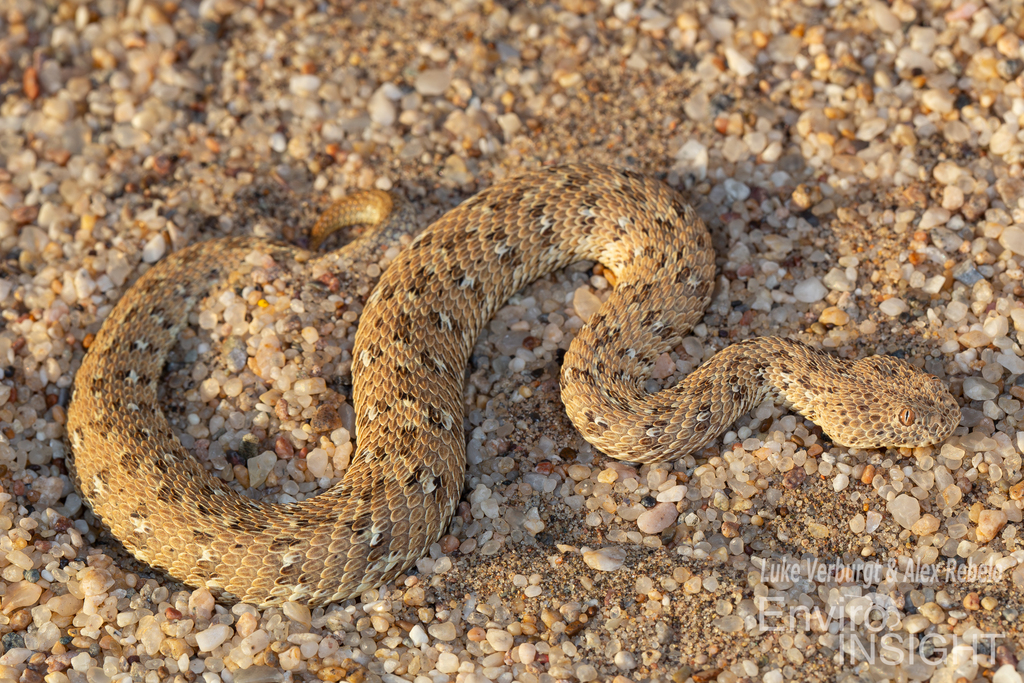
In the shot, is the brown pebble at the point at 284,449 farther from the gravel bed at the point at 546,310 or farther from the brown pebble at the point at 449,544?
the brown pebble at the point at 449,544

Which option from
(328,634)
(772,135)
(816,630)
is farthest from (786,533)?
(772,135)

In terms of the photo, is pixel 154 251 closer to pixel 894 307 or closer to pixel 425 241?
pixel 425 241

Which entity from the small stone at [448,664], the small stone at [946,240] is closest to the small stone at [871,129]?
the small stone at [946,240]

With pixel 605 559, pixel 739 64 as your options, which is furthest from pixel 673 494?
pixel 739 64

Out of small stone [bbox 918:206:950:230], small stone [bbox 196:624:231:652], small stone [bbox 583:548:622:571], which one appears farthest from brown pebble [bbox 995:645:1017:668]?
small stone [bbox 196:624:231:652]

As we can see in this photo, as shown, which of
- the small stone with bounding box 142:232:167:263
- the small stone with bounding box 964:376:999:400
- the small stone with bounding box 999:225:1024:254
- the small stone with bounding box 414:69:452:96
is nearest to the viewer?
the small stone with bounding box 964:376:999:400

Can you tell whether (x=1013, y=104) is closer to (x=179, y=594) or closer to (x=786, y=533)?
(x=786, y=533)

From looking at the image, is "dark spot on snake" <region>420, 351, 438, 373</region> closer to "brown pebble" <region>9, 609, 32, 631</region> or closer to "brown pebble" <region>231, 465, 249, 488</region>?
"brown pebble" <region>231, 465, 249, 488</region>
